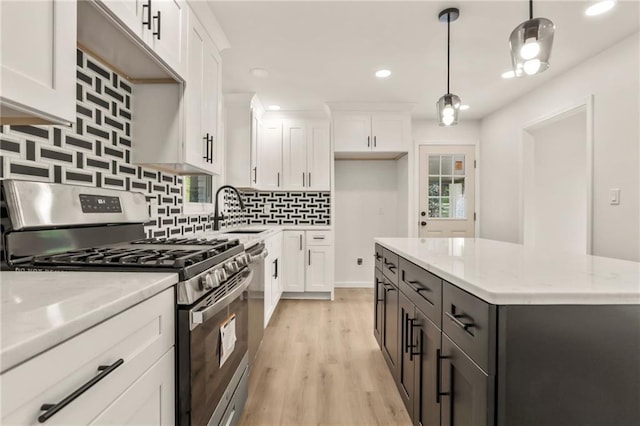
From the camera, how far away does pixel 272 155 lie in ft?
14.5

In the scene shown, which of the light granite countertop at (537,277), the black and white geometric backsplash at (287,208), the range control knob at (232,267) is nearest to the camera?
the light granite countertop at (537,277)

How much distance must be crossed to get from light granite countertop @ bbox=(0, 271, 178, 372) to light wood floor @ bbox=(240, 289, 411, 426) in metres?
1.29

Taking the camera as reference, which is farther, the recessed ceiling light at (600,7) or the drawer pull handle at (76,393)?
the recessed ceiling light at (600,7)

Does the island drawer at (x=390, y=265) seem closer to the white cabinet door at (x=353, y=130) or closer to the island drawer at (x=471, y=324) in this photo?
the island drawer at (x=471, y=324)

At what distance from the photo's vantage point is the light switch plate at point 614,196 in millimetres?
2668

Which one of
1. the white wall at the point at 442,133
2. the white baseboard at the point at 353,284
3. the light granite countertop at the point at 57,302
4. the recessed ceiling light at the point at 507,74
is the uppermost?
the recessed ceiling light at the point at 507,74

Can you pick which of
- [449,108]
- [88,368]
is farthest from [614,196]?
[88,368]

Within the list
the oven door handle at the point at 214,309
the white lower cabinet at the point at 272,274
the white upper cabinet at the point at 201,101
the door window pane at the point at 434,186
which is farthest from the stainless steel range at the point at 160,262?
the door window pane at the point at 434,186

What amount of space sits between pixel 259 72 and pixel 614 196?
10.7 feet

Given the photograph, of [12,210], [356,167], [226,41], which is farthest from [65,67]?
[356,167]

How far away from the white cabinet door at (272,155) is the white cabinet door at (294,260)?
734 mm

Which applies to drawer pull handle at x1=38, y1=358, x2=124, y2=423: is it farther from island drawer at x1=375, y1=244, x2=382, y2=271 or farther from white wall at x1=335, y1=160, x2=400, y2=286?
white wall at x1=335, y1=160, x2=400, y2=286

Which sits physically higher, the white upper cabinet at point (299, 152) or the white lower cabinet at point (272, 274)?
the white upper cabinet at point (299, 152)

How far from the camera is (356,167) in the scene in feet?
16.1
